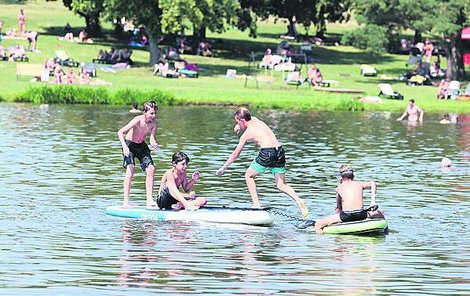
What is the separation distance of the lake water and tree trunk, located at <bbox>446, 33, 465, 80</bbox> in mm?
28723

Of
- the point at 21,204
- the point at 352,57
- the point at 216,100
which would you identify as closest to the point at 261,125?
the point at 21,204

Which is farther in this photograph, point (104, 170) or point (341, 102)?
point (341, 102)

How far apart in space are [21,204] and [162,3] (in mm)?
45896

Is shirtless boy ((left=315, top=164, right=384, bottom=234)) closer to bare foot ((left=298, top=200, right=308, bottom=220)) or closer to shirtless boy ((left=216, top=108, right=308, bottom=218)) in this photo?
bare foot ((left=298, top=200, right=308, bottom=220))

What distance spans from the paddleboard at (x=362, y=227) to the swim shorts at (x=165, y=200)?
3168 millimetres

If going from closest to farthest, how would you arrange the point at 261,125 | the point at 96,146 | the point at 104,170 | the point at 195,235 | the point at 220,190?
the point at 195,235, the point at 261,125, the point at 220,190, the point at 104,170, the point at 96,146

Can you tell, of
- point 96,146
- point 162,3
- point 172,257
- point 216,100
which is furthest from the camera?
point 162,3

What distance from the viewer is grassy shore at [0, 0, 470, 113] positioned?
59562mm

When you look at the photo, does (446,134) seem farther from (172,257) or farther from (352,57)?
(352,57)

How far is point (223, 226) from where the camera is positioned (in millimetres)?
23438

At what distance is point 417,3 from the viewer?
235 ft

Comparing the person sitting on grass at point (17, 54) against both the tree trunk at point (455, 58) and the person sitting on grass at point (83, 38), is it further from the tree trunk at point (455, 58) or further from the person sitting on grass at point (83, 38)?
the tree trunk at point (455, 58)

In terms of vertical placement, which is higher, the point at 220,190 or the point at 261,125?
the point at 261,125

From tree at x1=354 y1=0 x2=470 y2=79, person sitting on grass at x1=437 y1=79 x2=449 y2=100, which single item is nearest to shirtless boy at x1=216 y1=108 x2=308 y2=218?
person sitting on grass at x1=437 y1=79 x2=449 y2=100
